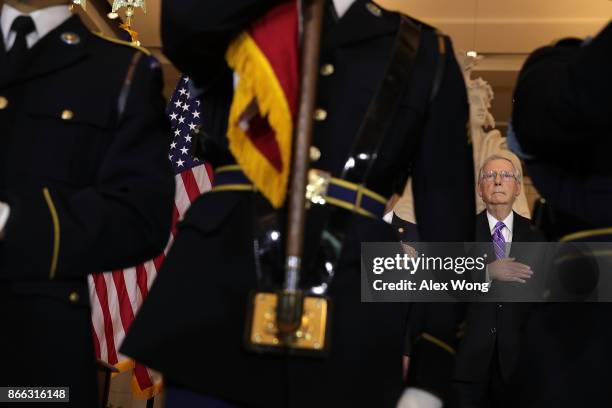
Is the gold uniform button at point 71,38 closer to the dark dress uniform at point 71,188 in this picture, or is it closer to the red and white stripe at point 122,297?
the dark dress uniform at point 71,188

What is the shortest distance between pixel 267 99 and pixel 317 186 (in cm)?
19

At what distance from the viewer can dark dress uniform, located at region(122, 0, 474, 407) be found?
1555mm

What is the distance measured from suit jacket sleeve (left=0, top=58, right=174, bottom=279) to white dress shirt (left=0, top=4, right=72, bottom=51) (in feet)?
0.74

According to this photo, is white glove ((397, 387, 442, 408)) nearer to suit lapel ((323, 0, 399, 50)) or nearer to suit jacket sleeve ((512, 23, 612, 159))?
suit jacket sleeve ((512, 23, 612, 159))

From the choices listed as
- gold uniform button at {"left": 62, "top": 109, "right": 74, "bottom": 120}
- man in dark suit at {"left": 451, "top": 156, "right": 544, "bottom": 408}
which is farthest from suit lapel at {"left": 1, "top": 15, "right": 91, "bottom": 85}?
man in dark suit at {"left": 451, "top": 156, "right": 544, "bottom": 408}

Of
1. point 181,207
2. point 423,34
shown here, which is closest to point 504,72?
point 181,207

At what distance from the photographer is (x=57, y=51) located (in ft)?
6.45

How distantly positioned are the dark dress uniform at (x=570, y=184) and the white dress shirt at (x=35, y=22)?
108 centimetres

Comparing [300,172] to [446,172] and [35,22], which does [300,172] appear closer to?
[446,172]

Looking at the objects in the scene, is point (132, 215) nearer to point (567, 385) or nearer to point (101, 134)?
point (101, 134)

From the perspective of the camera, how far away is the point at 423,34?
1.87m

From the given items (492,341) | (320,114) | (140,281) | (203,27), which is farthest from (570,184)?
(140,281)

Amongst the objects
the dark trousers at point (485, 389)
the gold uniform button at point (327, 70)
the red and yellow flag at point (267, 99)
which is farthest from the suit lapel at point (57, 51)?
the dark trousers at point (485, 389)

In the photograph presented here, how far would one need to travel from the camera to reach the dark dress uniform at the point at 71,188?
1761 millimetres
